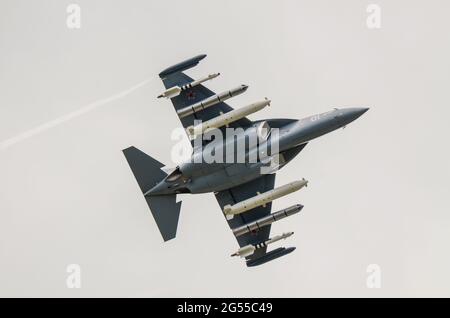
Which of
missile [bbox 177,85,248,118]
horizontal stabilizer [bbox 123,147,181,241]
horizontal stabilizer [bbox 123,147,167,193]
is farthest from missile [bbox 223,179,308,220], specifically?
missile [bbox 177,85,248,118]

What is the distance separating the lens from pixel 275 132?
49.2 metres

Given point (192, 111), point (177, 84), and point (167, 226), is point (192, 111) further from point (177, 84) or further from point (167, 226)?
point (167, 226)

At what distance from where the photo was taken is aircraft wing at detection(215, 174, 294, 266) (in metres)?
51.8

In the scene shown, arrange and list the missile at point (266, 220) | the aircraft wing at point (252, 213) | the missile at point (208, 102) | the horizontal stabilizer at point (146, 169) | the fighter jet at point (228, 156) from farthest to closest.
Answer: the aircraft wing at point (252, 213)
the missile at point (266, 220)
the horizontal stabilizer at point (146, 169)
the missile at point (208, 102)
the fighter jet at point (228, 156)

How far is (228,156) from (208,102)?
274cm

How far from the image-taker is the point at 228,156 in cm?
4919

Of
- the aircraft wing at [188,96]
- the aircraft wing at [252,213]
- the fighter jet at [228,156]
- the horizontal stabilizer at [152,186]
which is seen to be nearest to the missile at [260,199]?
the fighter jet at [228,156]

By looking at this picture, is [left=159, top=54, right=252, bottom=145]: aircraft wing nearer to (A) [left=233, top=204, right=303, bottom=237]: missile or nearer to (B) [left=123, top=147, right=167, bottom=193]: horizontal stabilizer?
(B) [left=123, top=147, right=167, bottom=193]: horizontal stabilizer

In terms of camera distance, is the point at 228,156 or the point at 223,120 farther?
the point at 223,120

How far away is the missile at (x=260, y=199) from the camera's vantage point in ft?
160

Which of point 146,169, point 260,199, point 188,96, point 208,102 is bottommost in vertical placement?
point 260,199

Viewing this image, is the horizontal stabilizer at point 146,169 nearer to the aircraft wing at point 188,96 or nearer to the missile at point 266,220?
the aircraft wing at point 188,96

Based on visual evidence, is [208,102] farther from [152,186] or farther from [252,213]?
[252,213]

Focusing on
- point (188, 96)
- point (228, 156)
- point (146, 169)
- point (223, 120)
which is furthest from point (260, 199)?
point (188, 96)
